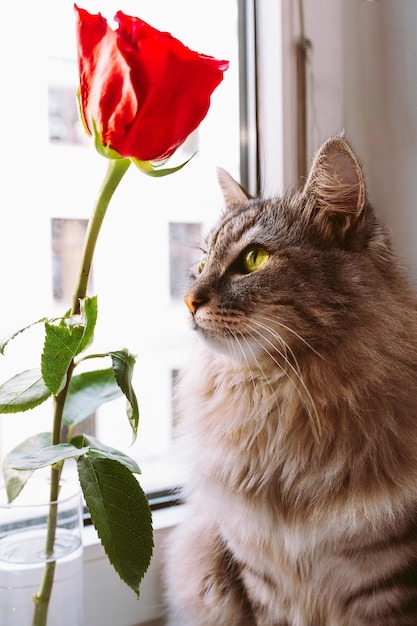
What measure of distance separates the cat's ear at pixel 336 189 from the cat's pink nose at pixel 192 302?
213 mm

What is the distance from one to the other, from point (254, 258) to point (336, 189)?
0.16m

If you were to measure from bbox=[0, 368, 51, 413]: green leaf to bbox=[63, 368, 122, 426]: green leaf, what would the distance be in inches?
5.1

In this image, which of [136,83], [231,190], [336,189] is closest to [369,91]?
[231,190]

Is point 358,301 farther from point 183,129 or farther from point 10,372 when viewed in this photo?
point 10,372

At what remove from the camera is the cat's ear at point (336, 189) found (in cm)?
86

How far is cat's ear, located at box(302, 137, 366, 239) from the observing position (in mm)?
858

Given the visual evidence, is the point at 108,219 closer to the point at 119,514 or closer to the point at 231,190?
the point at 231,190

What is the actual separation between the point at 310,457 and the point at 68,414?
34 centimetres

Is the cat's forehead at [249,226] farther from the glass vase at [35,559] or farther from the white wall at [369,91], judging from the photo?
the glass vase at [35,559]

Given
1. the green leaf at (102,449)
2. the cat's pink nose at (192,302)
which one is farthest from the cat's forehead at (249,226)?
the green leaf at (102,449)

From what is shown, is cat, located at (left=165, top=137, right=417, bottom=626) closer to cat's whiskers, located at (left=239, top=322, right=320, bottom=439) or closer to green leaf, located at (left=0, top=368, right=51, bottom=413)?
cat's whiskers, located at (left=239, top=322, right=320, bottom=439)

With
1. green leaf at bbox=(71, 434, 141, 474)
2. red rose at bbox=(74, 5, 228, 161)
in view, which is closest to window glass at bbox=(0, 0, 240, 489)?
green leaf at bbox=(71, 434, 141, 474)

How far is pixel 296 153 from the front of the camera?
4.41ft

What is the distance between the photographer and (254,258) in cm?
93
